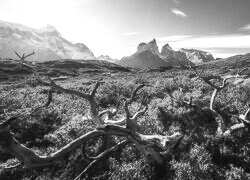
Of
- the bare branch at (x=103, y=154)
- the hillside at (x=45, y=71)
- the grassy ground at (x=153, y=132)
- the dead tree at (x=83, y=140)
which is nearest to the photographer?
the dead tree at (x=83, y=140)

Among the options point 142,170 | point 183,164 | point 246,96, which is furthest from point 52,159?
point 246,96

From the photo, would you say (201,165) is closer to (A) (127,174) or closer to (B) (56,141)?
(A) (127,174)

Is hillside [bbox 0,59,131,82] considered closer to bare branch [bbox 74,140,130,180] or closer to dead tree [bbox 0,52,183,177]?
bare branch [bbox 74,140,130,180]

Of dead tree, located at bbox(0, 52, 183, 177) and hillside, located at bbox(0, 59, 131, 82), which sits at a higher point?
dead tree, located at bbox(0, 52, 183, 177)

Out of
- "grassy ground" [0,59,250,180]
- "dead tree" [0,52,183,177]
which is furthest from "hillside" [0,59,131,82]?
"dead tree" [0,52,183,177]

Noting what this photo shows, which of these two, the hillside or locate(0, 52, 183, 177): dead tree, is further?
the hillside

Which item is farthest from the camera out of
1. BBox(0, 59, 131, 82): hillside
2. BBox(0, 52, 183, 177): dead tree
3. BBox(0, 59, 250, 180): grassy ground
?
BBox(0, 59, 131, 82): hillside

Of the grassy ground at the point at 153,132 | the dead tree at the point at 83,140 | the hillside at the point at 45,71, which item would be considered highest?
the dead tree at the point at 83,140

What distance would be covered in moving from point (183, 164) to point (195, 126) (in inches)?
120

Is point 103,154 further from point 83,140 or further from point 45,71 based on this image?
point 45,71

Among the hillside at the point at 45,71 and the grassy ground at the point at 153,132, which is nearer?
the grassy ground at the point at 153,132

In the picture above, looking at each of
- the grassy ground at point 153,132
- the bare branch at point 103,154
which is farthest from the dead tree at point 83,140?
the grassy ground at point 153,132

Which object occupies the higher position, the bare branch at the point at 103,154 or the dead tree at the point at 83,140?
the dead tree at the point at 83,140

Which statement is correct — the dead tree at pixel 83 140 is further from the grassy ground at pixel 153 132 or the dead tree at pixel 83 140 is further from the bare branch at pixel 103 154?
the grassy ground at pixel 153 132
